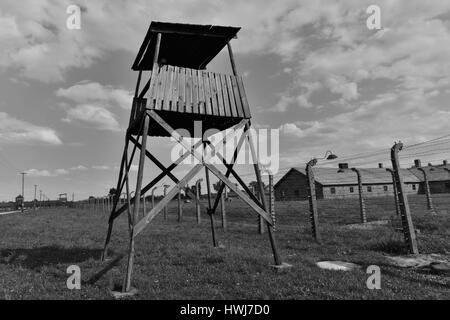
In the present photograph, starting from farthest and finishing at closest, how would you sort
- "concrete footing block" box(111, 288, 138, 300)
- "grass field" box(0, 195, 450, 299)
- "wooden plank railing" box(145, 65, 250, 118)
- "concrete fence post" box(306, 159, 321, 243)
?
"concrete fence post" box(306, 159, 321, 243)
"wooden plank railing" box(145, 65, 250, 118)
"grass field" box(0, 195, 450, 299)
"concrete footing block" box(111, 288, 138, 300)

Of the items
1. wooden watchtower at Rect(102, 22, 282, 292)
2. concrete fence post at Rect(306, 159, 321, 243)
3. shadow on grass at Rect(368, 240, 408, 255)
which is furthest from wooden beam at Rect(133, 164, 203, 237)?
shadow on grass at Rect(368, 240, 408, 255)

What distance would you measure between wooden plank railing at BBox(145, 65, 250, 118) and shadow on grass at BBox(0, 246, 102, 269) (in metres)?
5.61

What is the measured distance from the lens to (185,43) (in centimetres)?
1103

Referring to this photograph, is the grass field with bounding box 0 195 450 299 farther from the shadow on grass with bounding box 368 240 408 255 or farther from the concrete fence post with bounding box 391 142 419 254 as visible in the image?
the concrete fence post with bounding box 391 142 419 254

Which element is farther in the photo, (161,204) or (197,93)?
(197,93)

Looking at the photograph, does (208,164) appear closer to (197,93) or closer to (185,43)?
(197,93)

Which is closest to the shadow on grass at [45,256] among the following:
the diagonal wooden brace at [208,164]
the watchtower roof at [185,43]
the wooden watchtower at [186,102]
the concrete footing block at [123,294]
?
the wooden watchtower at [186,102]

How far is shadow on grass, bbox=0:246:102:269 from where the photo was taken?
10.6 metres

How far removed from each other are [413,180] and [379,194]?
1383 cm

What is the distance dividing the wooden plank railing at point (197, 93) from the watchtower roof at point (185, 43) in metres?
1.09

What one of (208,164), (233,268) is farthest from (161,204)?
(233,268)

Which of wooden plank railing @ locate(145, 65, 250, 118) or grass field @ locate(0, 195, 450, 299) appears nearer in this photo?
grass field @ locate(0, 195, 450, 299)

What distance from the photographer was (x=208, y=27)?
10211 mm

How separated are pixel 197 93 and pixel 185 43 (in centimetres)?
216
